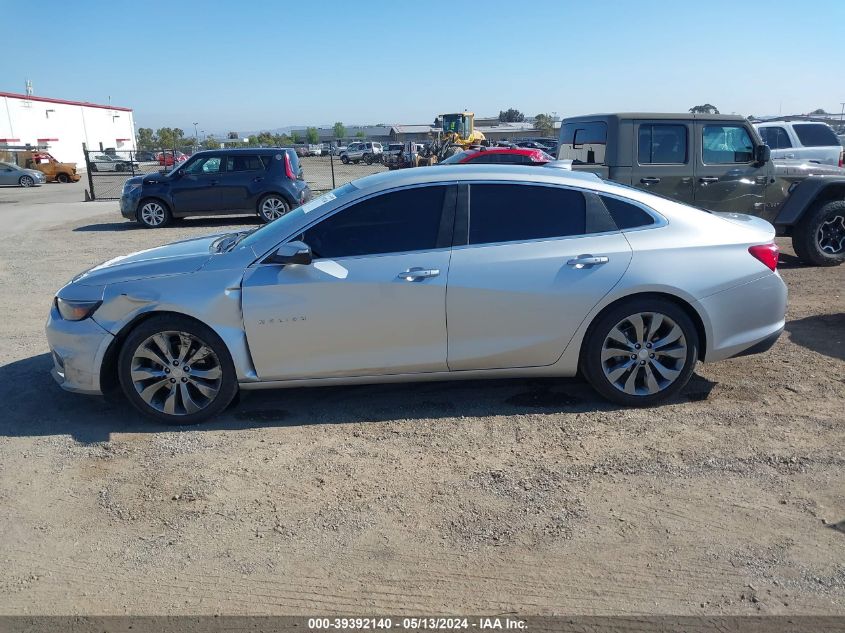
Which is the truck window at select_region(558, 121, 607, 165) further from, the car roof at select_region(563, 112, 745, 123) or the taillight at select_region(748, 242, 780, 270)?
the taillight at select_region(748, 242, 780, 270)

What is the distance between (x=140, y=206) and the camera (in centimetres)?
1603

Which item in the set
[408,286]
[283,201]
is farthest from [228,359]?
[283,201]

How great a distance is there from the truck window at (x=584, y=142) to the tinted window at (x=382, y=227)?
5.19 m

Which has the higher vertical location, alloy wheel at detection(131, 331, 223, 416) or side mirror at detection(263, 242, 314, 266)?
side mirror at detection(263, 242, 314, 266)

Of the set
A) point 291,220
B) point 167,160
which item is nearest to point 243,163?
point 291,220

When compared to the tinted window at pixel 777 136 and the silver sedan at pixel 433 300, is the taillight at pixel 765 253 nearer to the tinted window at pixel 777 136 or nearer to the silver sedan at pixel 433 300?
the silver sedan at pixel 433 300

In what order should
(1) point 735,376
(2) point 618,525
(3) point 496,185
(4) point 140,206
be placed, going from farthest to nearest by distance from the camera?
(4) point 140,206 < (1) point 735,376 < (3) point 496,185 < (2) point 618,525

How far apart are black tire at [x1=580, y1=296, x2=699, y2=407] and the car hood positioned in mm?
2625

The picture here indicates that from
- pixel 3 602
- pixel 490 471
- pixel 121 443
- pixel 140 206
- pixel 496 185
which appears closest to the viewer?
pixel 3 602

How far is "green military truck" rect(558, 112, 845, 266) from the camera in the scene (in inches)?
354

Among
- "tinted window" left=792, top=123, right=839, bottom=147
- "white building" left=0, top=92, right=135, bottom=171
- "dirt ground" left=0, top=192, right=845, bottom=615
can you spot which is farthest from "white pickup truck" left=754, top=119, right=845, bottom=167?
"white building" left=0, top=92, right=135, bottom=171

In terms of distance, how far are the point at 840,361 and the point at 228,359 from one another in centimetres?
471

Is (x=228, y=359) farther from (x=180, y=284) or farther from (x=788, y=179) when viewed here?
(x=788, y=179)

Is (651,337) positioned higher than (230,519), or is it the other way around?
(651,337)
